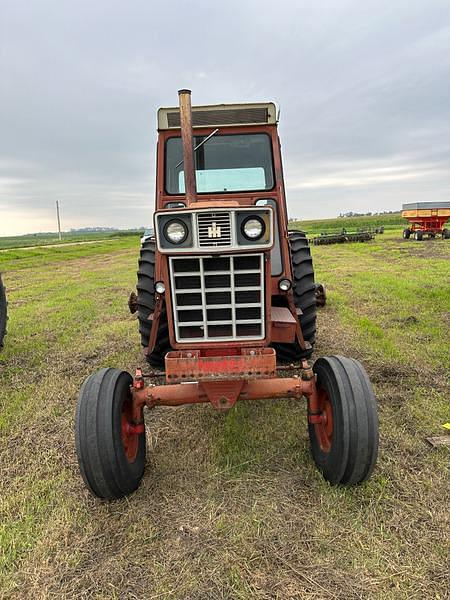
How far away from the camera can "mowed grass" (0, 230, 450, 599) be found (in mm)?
2393

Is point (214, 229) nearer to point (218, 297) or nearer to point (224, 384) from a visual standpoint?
point (218, 297)

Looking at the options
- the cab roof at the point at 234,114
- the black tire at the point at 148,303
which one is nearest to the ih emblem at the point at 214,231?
the black tire at the point at 148,303

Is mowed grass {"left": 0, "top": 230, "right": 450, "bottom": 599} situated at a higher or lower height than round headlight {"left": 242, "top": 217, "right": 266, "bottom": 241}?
lower

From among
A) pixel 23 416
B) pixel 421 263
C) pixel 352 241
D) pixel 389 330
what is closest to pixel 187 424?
pixel 23 416

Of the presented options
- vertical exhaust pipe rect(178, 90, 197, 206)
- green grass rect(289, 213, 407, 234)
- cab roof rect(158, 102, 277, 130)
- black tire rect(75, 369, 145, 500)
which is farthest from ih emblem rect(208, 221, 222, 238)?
green grass rect(289, 213, 407, 234)

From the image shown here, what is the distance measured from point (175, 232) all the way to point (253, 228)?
515 millimetres

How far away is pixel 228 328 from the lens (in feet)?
10.7

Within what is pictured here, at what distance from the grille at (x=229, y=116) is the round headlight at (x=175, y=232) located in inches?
76.0

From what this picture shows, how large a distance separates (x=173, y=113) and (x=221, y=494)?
360cm

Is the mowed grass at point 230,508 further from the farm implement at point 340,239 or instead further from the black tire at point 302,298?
the farm implement at point 340,239

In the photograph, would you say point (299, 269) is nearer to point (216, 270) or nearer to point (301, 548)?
point (216, 270)

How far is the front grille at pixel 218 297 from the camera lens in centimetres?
310

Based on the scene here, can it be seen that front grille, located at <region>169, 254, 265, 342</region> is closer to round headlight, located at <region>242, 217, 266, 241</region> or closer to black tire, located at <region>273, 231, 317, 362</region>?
round headlight, located at <region>242, 217, 266, 241</region>

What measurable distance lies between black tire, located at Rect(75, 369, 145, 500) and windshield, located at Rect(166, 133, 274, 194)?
2.34 metres
